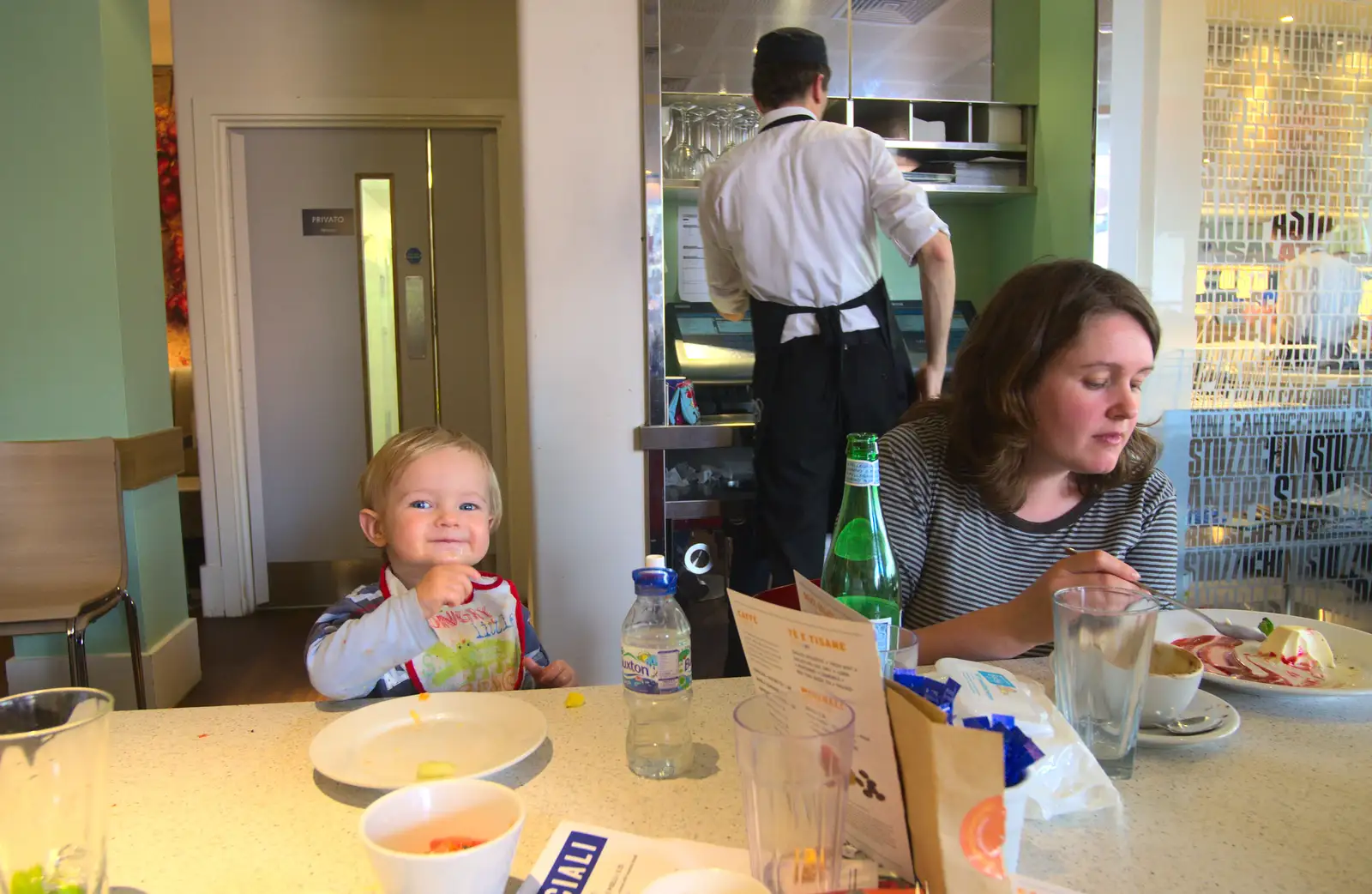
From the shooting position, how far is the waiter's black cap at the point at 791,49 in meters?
2.09

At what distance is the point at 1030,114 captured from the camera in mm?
2797

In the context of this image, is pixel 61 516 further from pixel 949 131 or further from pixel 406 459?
pixel 949 131

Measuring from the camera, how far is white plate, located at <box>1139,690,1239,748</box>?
80cm

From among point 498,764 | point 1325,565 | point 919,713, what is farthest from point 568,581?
point 1325,565

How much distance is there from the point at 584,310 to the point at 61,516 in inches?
60.2

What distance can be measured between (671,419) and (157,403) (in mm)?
1751

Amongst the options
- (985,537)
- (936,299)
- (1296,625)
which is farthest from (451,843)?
(936,299)

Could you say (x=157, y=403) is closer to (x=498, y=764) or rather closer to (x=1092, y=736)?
(x=498, y=764)

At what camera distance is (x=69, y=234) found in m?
2.55

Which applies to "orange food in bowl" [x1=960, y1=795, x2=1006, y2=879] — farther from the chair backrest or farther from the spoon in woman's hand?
the chair backrest

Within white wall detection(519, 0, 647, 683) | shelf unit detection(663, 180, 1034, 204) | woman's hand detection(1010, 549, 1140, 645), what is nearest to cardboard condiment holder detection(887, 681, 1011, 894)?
woman's hand detection(1010, 549, 1140, 645)

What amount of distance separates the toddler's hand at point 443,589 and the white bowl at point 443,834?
13.8 inches

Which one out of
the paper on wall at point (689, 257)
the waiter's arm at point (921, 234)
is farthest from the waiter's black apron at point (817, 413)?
the paper on wall at point (689, 257)

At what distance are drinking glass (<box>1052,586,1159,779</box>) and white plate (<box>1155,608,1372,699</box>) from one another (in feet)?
0.80
